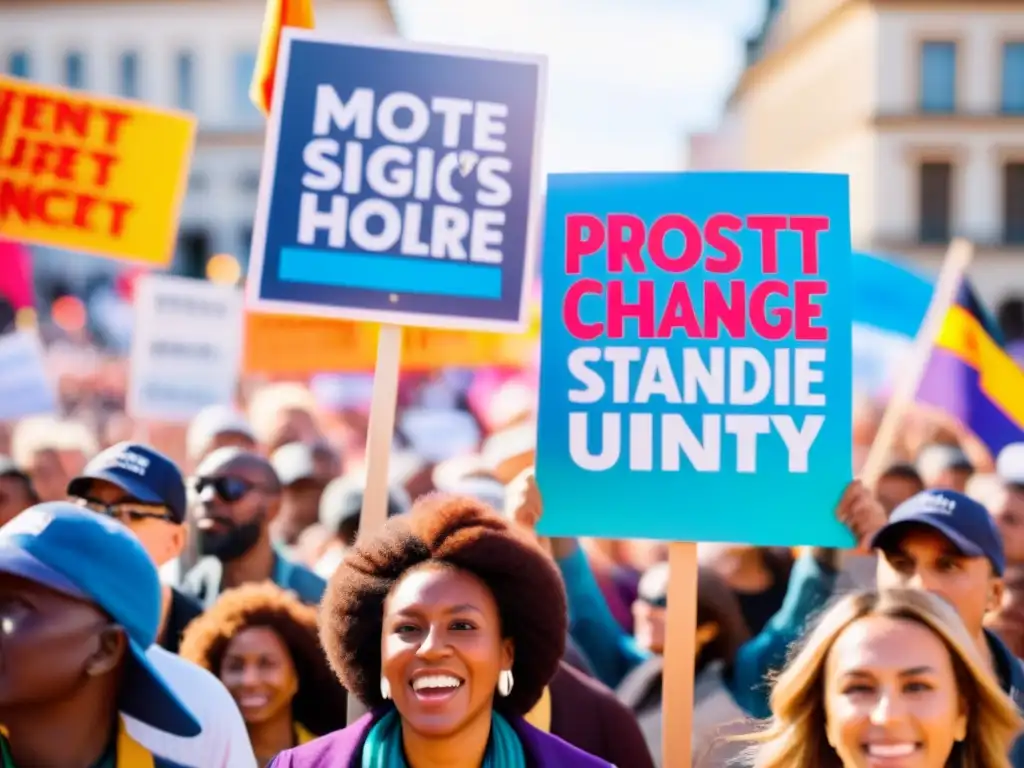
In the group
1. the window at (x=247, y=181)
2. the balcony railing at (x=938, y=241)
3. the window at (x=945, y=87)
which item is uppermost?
the window at (x=945, y=87)

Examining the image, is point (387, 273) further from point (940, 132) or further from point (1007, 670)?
point (940, 132)

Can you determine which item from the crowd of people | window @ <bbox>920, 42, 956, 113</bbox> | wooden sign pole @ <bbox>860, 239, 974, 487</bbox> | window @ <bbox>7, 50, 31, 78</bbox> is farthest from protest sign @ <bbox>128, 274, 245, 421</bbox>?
window @ <bbox>7, 50, 31, 78</bbox>

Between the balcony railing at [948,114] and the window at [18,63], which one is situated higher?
the window at [18,63]

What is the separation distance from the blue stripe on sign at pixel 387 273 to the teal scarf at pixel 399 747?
1.45 metres

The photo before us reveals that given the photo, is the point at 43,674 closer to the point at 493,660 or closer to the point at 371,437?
the point at 493,660

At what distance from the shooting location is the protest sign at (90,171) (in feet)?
21.3

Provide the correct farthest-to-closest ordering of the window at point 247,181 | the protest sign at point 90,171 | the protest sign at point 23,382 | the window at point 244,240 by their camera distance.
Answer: the window at point 247,181
the window at point 244,240
the protest sign at point 23,382
the protest sign at point 90,171

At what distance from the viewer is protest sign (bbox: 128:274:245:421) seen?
8.88m

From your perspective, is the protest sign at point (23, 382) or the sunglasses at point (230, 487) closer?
the sunglasses at point (230, 487)

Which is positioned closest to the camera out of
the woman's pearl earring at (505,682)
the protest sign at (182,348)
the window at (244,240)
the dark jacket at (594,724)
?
the woman's pearl earring at (505,682)

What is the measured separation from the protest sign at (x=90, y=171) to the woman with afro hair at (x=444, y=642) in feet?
11.6

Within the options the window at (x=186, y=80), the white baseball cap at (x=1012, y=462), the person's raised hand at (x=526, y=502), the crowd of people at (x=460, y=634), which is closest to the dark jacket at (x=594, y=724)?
the crowd of people at (x=460, y=634)

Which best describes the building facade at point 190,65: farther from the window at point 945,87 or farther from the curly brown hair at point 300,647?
the curly brown hair at point 300,647

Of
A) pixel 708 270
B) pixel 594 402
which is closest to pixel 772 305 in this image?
pixel 708 270
